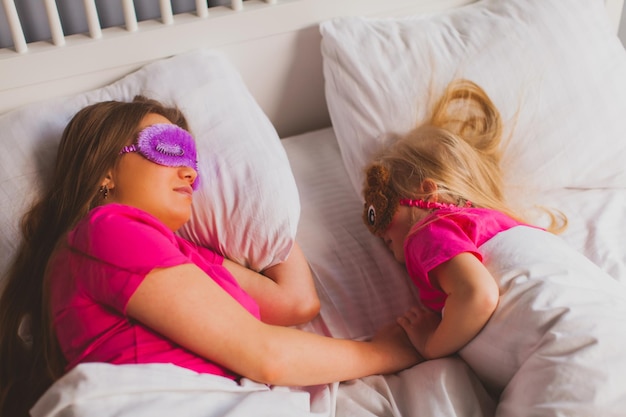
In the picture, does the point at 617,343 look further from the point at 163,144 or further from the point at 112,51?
the point at 112,51

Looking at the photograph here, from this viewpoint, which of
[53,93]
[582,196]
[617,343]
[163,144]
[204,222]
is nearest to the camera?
[617,343]

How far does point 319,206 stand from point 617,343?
0.63 meters

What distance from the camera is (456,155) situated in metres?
1.16

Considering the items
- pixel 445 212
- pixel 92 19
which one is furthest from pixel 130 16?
pixel 445 212

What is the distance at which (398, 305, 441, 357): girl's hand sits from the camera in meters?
1.06

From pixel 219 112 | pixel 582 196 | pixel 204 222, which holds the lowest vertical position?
pixel 582 196

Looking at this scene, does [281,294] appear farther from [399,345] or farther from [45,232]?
[45,232]

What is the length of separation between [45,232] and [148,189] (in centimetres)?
20

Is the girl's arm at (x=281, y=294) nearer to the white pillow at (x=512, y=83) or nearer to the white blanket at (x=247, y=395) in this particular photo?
the white blanket at (x=247, y=395)

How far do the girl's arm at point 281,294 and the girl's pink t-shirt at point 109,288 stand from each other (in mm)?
225

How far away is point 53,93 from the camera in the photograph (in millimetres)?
1256

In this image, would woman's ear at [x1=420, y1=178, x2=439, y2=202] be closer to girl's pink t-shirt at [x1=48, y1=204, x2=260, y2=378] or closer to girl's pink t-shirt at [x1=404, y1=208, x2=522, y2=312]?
girl's pink t-shirt at [x1=404, y1=208, x2=522, y2=312]

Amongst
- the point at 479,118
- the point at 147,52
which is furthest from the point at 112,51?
the point at 479,118

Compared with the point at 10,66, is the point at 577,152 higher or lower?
lower
